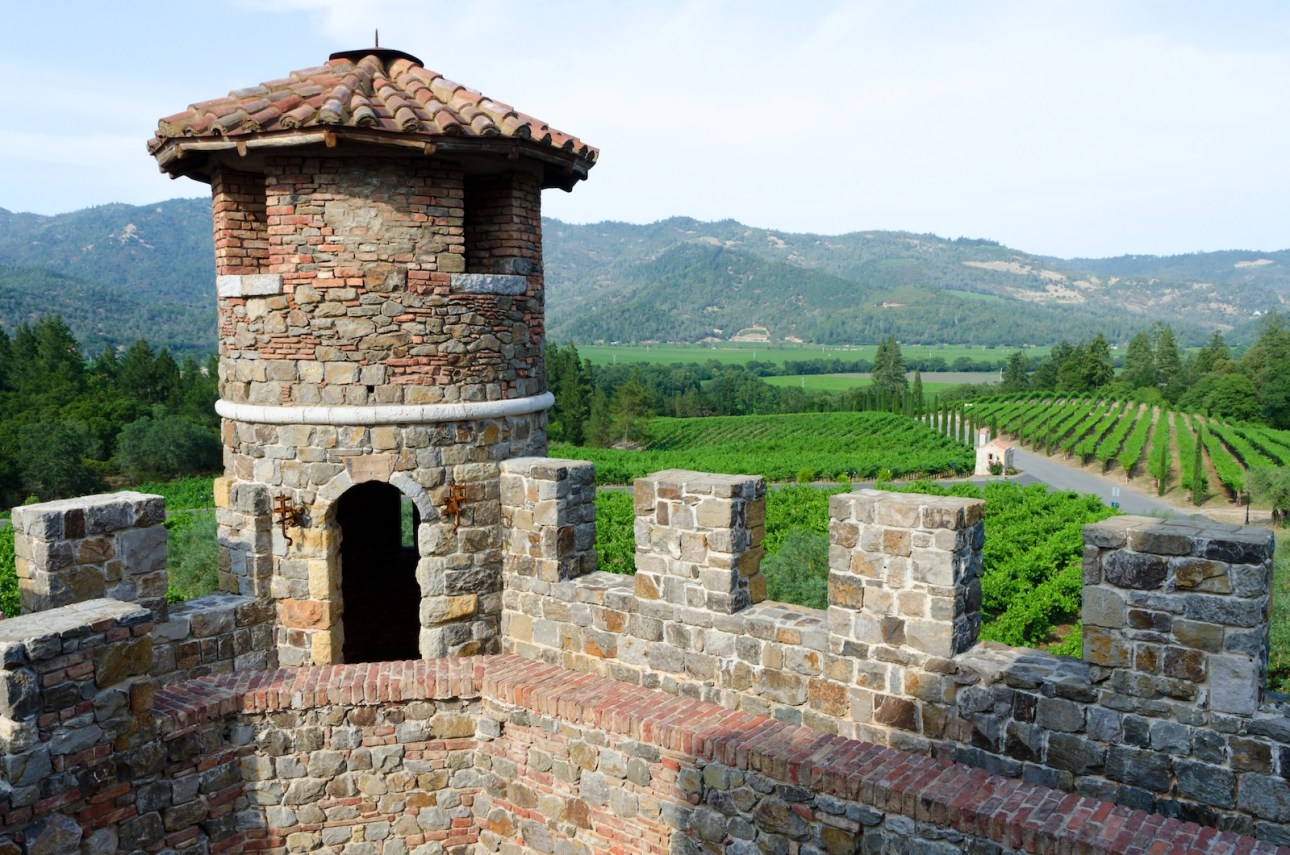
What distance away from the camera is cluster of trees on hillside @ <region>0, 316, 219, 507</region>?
5584cm

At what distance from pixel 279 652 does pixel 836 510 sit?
4.97m

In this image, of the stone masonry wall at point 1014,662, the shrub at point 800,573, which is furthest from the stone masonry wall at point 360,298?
the shrub at point 800,573

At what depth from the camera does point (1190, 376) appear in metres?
96.1

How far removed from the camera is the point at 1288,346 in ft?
268

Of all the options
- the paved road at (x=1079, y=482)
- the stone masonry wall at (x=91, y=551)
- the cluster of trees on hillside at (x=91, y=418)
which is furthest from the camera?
the cluster of trees on hillside at (x=91, y=418)

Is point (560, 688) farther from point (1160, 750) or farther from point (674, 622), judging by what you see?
point (1160, 750)

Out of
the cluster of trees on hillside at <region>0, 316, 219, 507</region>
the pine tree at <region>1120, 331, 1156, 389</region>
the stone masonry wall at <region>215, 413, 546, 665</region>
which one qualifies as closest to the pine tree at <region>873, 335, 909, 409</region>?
the pine tree at <region>1120, 331, 1156, 389</region>

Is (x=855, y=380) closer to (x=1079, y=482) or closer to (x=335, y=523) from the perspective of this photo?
(x=1079, y=482)

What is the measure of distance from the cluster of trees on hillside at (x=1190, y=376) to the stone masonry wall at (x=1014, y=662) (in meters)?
85.1

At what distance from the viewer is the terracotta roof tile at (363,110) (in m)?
6.75

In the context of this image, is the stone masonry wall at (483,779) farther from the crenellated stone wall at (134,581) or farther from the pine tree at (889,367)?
the pine tree at (889,367)

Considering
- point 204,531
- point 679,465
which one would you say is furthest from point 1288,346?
point 204,531

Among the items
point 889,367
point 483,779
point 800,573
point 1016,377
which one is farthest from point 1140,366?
point 483,779

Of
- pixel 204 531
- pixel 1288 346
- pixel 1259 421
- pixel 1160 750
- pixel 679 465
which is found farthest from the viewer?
pixel 1288 346
